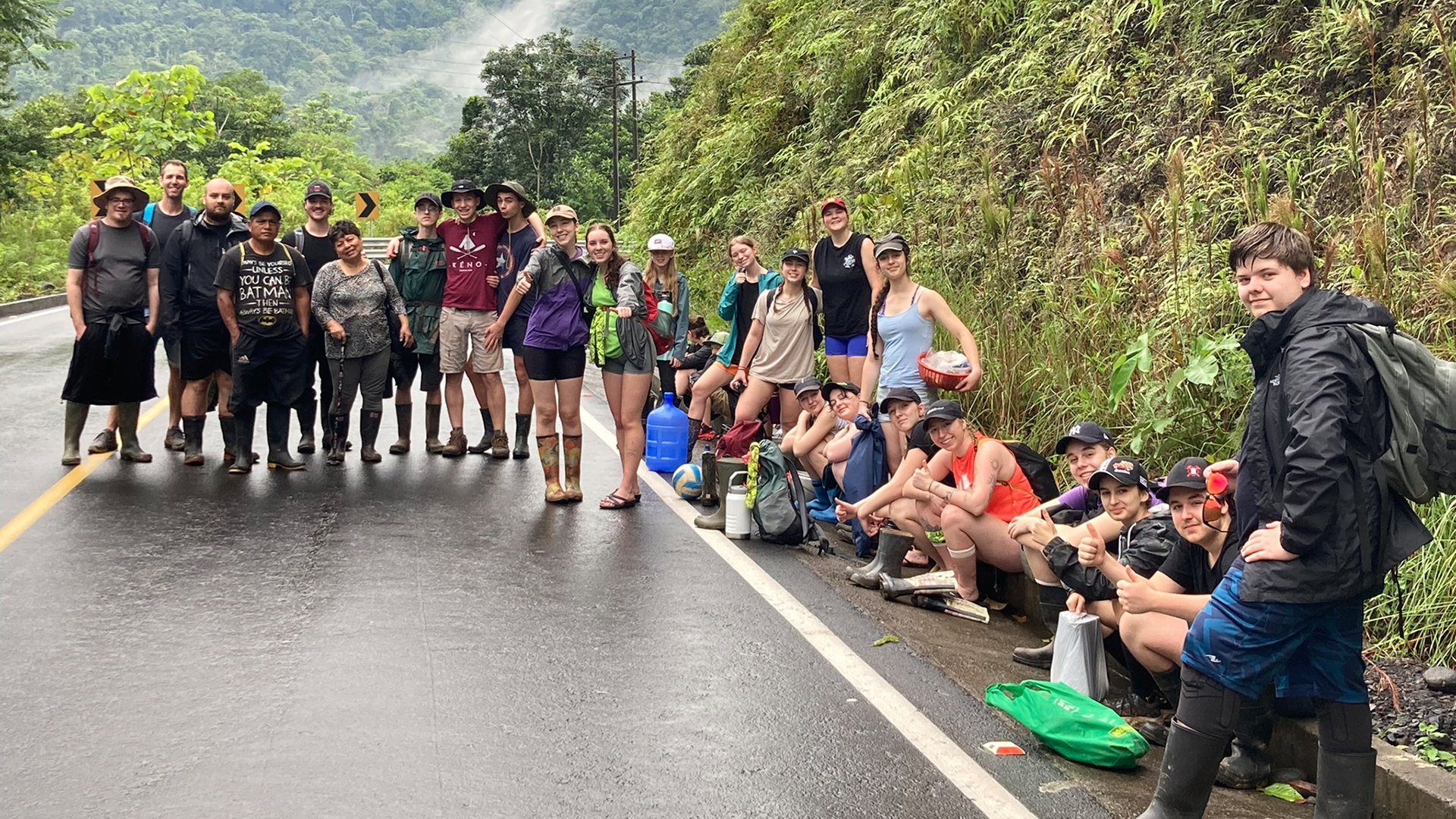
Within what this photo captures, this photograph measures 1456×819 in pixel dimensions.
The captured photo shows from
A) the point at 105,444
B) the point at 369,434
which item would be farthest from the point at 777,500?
the point at 105,444

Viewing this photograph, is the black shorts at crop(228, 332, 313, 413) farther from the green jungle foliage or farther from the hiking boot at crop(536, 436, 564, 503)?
the green jungle foliage

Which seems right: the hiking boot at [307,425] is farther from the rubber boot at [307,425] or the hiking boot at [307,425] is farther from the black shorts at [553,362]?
the black shorts at [553,362]

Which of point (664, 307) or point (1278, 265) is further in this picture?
point (664, 307)

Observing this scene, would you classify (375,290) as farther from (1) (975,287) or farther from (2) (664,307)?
(1) (975,287)

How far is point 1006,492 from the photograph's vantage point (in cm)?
716

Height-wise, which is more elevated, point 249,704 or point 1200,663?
point 1200,663

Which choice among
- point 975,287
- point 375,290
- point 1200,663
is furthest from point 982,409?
point 1200,663

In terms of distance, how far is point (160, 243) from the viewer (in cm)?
1086

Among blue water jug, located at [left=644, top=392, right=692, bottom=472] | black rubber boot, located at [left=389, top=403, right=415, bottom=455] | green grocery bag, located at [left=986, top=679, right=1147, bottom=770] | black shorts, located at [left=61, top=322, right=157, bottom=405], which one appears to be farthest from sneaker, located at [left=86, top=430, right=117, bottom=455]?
green grocery bag, located at [left=986, top=679, right=1147, bottom=770]

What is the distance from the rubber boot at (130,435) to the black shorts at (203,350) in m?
0.49

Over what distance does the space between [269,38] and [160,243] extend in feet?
614

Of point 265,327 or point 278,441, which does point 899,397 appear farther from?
point 278,441

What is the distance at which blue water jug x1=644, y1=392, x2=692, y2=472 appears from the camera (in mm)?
11203

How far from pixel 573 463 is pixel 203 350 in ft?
10.3
